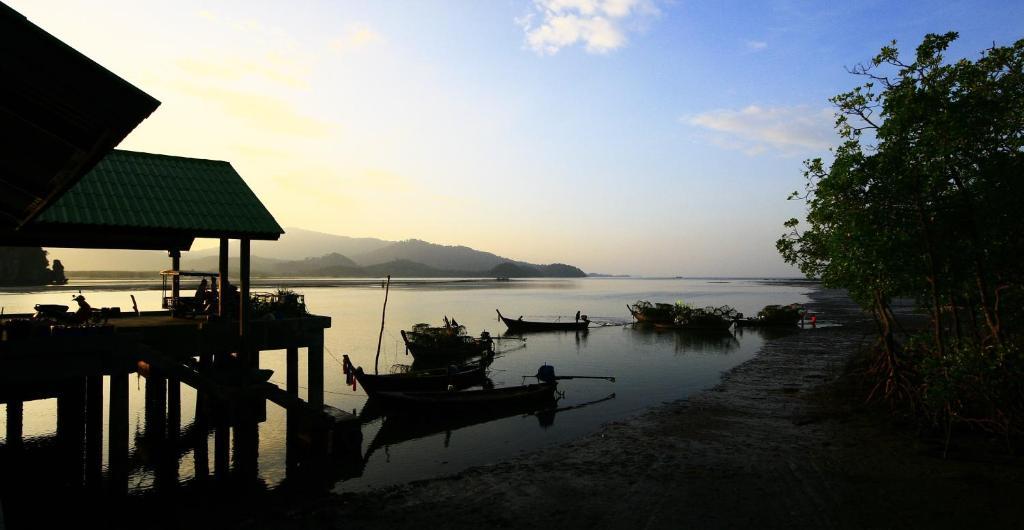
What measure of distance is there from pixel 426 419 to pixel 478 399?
2325 millimetres

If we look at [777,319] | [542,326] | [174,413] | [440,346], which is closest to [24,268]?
[542,326]

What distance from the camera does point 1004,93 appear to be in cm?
1560

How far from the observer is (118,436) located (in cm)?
1259

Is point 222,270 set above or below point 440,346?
above

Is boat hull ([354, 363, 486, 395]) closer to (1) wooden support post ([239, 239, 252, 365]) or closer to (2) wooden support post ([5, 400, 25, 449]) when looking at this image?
(1) wooden support post ([239, 239, 252, 365])

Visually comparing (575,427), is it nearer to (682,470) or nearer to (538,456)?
(538,456)

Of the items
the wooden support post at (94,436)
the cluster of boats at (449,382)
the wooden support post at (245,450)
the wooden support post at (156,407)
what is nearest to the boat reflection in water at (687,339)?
the cluster of boats at (449,382)

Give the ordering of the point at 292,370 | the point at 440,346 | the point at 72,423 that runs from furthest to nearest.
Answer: the point at 440,346, the point at 292,370, the point at 72,423

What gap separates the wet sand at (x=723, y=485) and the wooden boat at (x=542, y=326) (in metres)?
36.5

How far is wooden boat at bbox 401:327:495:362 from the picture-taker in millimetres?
36562

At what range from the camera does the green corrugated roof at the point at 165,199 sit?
42.5ft

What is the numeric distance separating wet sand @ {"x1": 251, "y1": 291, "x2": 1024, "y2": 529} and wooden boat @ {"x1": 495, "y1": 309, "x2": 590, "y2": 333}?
36.5 meters

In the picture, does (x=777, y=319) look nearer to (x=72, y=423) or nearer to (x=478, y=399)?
(x=478, y=399)

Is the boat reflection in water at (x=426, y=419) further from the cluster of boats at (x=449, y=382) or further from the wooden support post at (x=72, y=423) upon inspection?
the wooden support post at (x=72, y=423)
